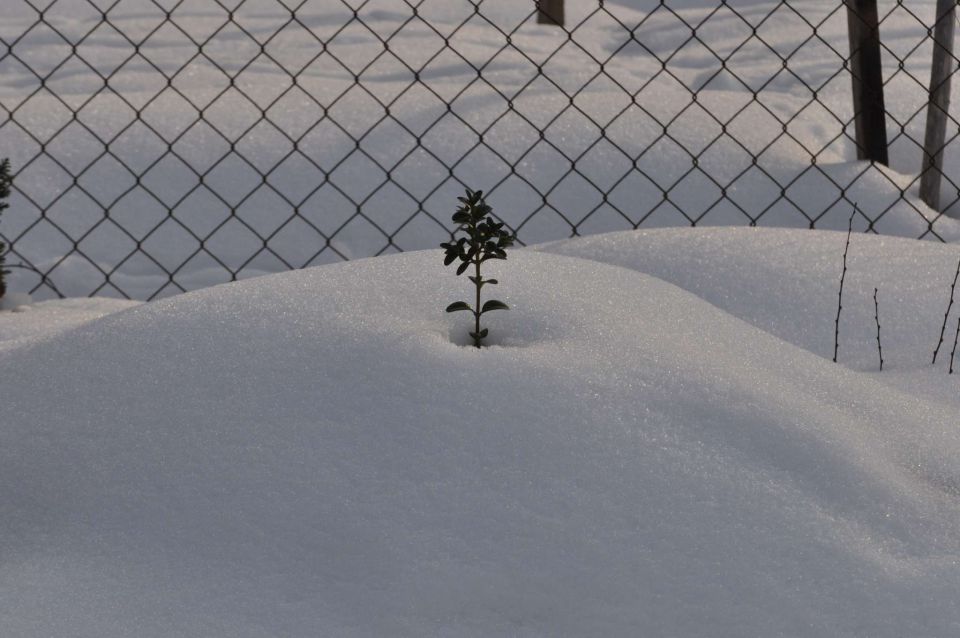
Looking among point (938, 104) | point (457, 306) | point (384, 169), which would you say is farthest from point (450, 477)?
point (938, 104)

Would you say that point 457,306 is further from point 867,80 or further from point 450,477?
point 867,80

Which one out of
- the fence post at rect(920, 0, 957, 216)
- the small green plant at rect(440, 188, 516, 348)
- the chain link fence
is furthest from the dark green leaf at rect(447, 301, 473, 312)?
the fence post at rect(920, 0, 957, 216)

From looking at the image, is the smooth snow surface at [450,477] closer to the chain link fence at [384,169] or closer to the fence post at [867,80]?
the chain link fence at [384,169]

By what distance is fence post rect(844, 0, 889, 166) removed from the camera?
336cm

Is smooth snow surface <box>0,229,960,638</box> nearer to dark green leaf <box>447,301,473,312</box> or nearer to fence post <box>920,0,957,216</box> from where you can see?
dark green leaf <box>447,301,473,312</box>

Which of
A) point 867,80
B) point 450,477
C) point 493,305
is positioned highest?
point 867,80

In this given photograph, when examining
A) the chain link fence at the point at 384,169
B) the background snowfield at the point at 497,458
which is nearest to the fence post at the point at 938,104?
the chain link fence at the point at 384,169

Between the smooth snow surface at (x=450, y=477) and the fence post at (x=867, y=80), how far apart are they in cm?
209

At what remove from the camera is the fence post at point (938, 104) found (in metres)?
3.26

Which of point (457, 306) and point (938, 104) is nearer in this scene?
point (457, 306)

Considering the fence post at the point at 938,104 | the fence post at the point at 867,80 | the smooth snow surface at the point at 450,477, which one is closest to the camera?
the smooth snow surface at the point at 450,477

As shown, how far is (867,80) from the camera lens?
3.41m

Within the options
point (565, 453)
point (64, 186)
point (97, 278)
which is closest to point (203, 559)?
point (565, 453)

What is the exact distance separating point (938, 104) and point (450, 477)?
8.87 ft
